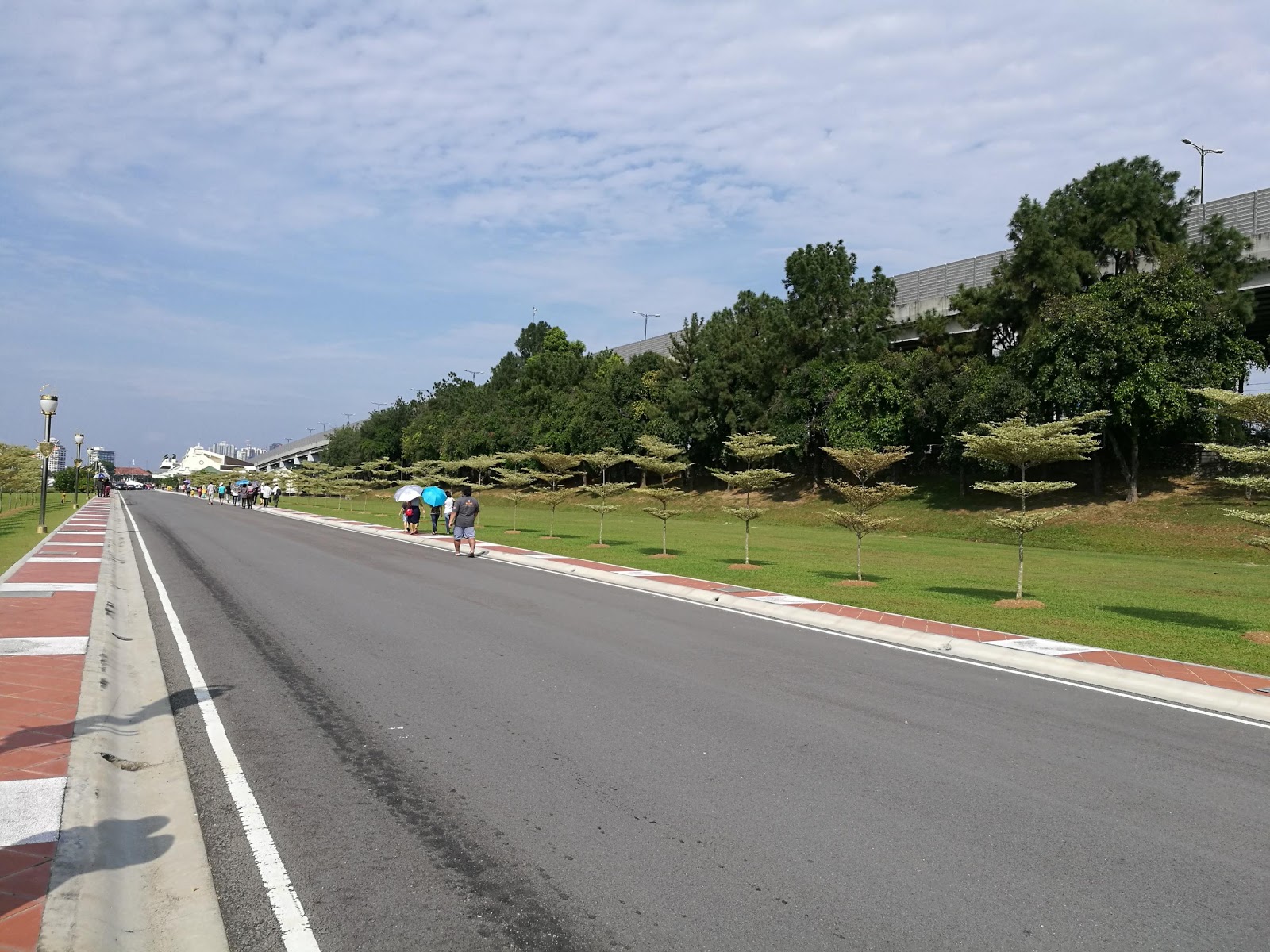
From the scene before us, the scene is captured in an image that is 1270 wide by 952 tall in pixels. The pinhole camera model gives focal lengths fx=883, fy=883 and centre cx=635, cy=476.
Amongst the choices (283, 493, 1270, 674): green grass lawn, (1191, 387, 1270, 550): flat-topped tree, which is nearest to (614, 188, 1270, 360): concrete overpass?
(283, 493, 1270, 674): green grass lawn

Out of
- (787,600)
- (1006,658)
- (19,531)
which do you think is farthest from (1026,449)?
(19,531)

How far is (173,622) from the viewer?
38.2ft

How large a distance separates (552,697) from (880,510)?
37.0 metres

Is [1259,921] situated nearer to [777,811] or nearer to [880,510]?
[777,811]

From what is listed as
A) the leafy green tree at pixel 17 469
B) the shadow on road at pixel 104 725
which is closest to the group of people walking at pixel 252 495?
the leafy green tree at pixel 17 469

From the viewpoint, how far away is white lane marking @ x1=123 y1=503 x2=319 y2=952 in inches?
145

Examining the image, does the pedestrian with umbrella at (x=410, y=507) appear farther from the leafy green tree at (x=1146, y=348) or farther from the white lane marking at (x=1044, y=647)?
the leafy green tree at (x=1146, y=348)

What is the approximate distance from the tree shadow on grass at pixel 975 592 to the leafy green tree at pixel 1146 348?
1982 centimetres

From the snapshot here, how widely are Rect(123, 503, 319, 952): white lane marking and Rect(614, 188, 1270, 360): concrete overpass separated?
41.1 metres

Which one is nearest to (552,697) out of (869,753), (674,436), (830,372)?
(869,753)

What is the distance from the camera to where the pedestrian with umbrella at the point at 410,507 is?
32.8 meters

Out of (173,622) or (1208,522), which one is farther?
(1208,522)

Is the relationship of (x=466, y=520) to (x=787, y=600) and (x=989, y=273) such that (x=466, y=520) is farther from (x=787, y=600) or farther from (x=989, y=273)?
(x=989, y=273)

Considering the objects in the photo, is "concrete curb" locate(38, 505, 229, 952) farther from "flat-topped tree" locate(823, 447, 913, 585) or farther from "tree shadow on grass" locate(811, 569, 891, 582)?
"tree shadow on grass" locate(811, 569, 891, 582)
